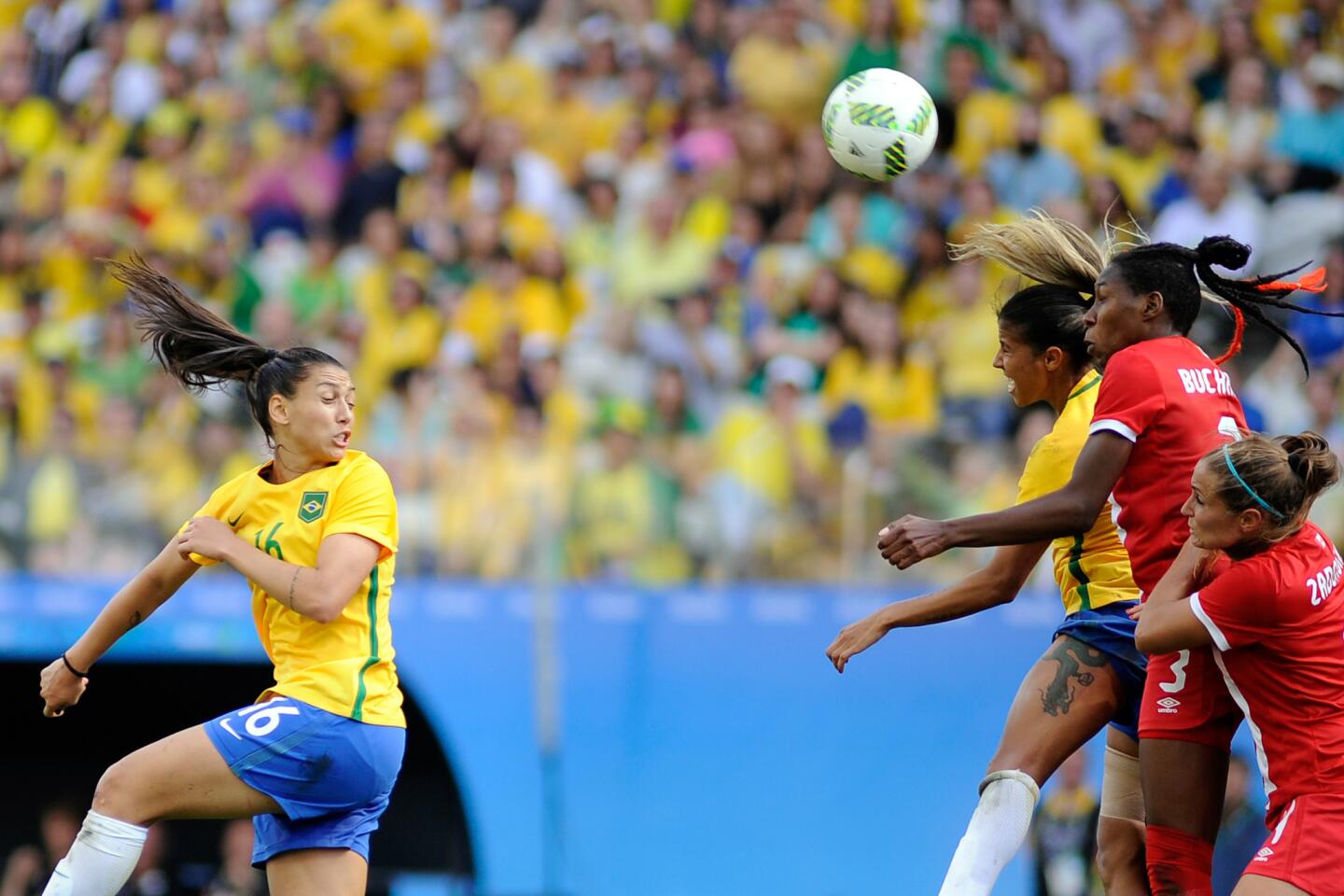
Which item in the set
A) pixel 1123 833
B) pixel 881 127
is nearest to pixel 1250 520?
pixel 1123 833

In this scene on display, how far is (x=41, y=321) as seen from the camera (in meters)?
13.0

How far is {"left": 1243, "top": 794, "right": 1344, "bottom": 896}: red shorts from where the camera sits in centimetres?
468

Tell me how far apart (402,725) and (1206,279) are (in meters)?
2.85

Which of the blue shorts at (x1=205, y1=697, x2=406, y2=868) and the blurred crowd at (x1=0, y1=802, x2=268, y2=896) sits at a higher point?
the blue shorts at (x1=205, y1=697, x2=406, y2=868)

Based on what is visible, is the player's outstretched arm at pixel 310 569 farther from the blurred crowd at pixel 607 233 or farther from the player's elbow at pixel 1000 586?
the blurred crowd at pixel 607 233

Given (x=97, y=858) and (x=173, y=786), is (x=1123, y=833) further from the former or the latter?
(x=97, y=858)

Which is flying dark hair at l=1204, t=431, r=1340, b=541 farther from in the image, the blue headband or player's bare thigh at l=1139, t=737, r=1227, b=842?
player's bare thigh at l=1139, t=737, r=1227, b=842

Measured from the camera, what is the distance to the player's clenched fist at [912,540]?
16.1ft

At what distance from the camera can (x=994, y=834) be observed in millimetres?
5250

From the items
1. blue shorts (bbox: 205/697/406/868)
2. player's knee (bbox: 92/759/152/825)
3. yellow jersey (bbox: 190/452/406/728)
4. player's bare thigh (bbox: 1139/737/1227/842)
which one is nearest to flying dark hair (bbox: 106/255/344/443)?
yellow jersey (bbox: 190/452/406/728)

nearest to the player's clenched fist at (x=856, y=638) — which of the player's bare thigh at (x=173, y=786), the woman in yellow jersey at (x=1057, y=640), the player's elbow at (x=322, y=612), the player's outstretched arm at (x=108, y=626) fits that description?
the woman in yellow jersey at (x=1057, y=640)

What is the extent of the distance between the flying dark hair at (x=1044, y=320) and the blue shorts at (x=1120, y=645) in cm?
82

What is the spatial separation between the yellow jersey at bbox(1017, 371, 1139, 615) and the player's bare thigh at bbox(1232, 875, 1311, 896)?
105 cm

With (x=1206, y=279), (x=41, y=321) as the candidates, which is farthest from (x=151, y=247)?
(x=1206, y=279)
